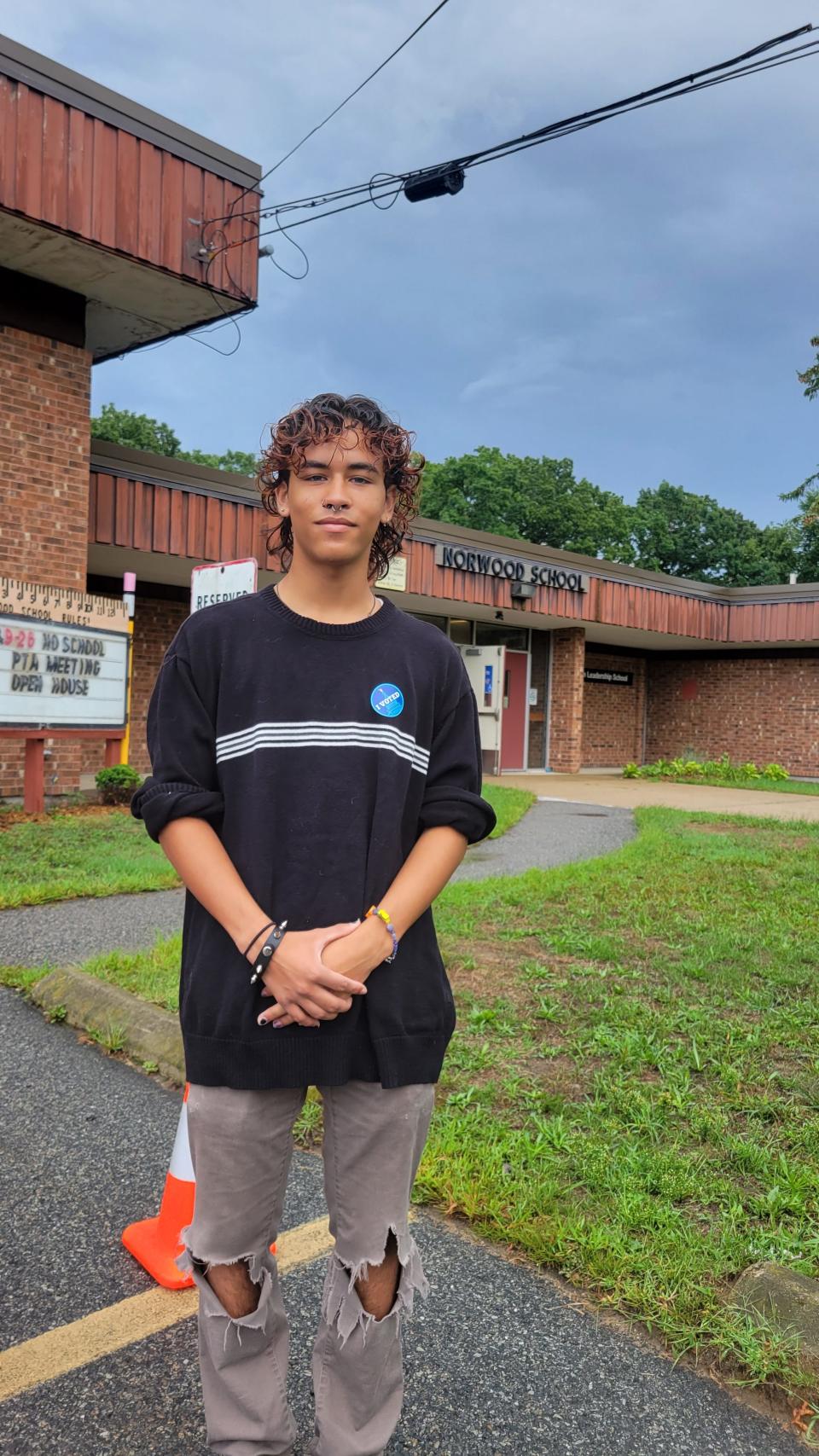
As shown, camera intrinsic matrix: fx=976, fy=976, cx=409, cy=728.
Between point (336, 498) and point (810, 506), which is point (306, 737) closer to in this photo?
point (336, 498)

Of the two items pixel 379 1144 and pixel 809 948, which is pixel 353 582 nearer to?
pixel 379 1144

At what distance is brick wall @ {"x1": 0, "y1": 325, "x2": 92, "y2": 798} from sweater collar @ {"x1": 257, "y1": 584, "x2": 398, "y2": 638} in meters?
8.99

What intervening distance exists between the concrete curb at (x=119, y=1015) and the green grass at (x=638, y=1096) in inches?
6.7

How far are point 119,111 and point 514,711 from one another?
13.7 meters

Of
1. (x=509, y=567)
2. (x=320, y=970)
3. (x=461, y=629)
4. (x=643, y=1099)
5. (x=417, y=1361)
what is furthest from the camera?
(x=461, y=629)

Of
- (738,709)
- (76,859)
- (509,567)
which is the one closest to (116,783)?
(76,859)

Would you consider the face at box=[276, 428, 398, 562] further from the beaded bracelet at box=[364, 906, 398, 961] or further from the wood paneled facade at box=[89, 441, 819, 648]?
the beaded bracelet at box=[364, 906, 398, 961]

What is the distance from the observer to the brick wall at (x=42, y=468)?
9.78 metres

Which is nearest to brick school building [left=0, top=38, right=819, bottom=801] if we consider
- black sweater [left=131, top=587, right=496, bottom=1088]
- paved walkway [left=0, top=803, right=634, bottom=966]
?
black sweater [left=131, top=587, right=496, bottom=1088]

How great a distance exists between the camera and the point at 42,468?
32.9 ft

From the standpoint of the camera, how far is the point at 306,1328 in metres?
2.29

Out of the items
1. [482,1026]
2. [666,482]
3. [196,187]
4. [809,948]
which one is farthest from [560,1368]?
[666,482]

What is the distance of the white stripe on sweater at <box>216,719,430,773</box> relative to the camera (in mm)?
1653

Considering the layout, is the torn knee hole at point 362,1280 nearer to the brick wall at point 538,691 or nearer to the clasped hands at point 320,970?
the clasped hands at point 320,970
